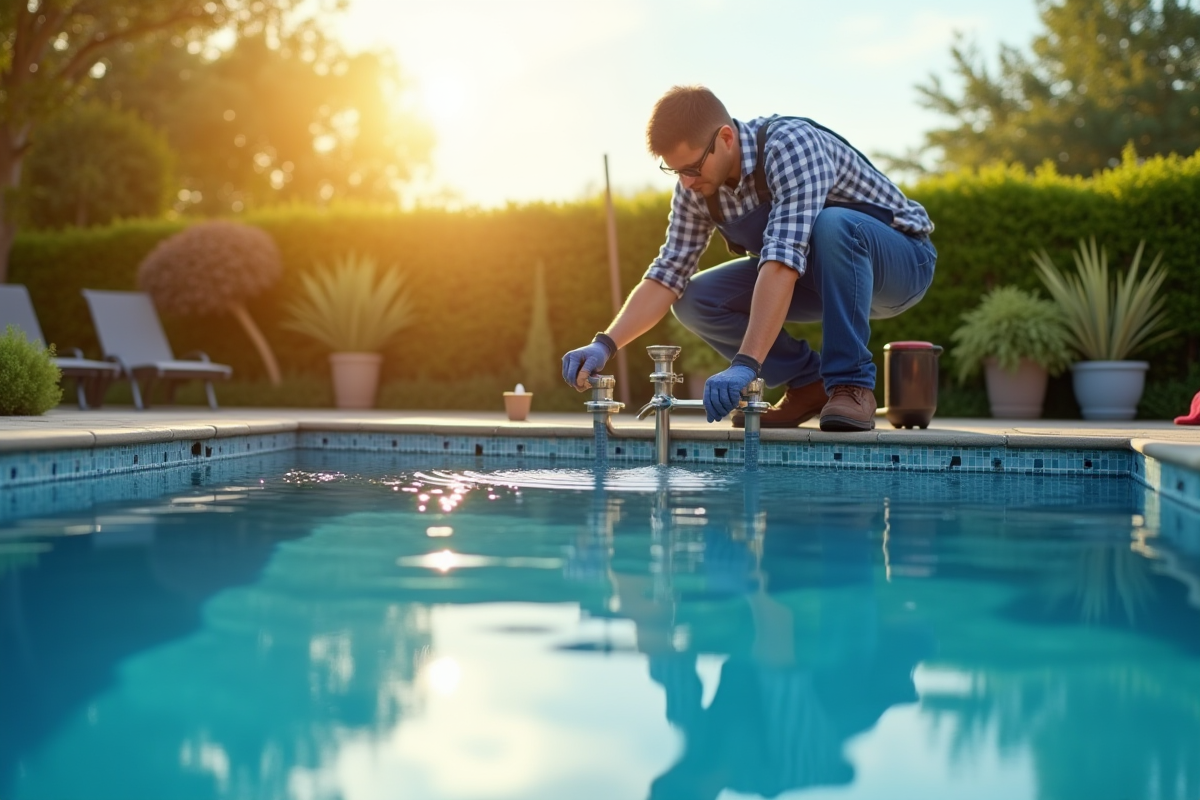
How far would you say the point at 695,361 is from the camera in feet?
27.5

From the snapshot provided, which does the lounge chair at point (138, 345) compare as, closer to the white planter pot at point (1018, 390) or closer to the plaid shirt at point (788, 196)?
the plaid shirt at point (788, 196)

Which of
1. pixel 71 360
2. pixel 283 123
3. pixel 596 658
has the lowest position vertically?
pixel 596 658

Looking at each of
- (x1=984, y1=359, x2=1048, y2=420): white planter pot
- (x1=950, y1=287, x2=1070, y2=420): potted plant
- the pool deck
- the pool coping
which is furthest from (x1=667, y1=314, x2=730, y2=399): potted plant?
the pool deck

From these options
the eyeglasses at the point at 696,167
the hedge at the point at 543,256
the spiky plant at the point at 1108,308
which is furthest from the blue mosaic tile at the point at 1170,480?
the hedge at the point at 543,256

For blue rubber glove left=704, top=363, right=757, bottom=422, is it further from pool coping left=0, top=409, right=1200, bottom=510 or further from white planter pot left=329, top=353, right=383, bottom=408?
white planter pot left=329, top=353, right=383, bottom=408

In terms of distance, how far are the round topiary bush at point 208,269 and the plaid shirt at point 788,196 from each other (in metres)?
6.92

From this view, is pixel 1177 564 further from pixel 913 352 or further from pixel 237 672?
pixel 913 352

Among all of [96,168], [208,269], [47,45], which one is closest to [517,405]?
[208,269]

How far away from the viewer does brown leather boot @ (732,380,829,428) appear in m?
4.47

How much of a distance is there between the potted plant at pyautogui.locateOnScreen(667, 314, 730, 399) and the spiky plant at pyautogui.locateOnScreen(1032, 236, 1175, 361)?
2.58m

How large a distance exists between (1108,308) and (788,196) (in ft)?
16.5

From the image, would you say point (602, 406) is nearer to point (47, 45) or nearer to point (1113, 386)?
point (1113, 386)

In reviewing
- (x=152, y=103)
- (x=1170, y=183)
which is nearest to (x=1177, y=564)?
(x=1170, y=183)

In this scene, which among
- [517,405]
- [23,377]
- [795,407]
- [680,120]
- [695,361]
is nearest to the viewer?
[680,120]
